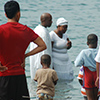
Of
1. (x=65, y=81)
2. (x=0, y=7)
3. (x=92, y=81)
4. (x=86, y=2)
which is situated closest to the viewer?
(x=92, y=81)

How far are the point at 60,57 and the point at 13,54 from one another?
4.59 m

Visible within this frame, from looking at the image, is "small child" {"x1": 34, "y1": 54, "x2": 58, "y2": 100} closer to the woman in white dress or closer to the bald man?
the bald man

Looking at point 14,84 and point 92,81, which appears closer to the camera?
point 14,84

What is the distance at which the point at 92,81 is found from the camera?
6.50 m

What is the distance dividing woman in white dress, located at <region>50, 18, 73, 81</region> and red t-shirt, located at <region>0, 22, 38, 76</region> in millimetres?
4084

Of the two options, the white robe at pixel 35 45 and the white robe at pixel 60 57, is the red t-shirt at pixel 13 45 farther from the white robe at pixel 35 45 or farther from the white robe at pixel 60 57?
the white robe at pixel 60 57

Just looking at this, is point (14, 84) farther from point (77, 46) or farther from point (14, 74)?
point (77, 46)

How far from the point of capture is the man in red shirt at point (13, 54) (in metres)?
4.82

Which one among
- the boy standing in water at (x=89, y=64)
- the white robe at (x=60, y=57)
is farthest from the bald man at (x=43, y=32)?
the boy standing in water at (x=89, y=64)

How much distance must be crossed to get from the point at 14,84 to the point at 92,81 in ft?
6.10

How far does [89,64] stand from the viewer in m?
6.38

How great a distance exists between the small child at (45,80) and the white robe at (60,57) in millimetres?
2546

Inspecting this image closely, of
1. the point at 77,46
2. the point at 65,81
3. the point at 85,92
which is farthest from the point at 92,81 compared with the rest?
the point at 77,46

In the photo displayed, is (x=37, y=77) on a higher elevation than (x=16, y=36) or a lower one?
lower
